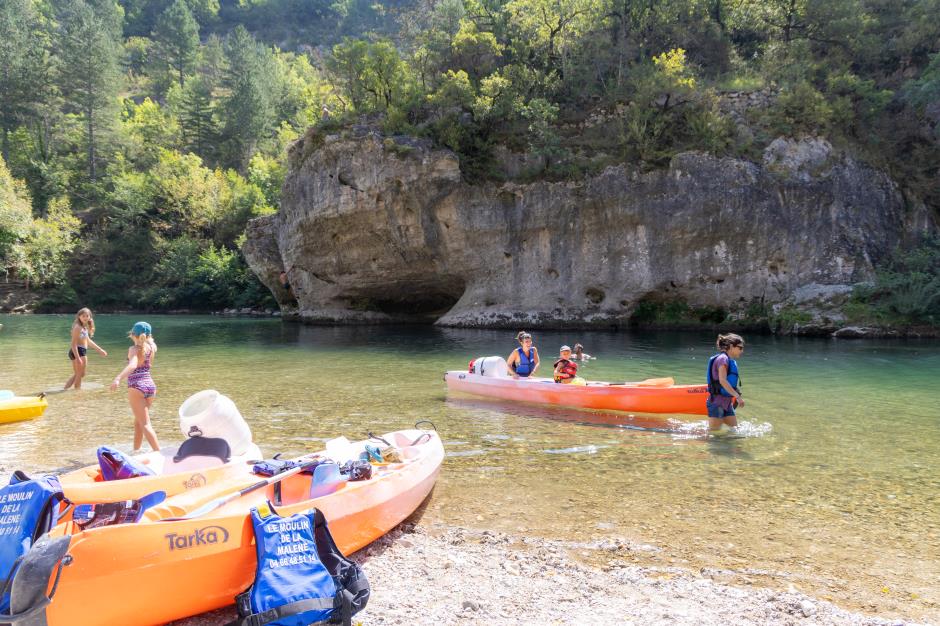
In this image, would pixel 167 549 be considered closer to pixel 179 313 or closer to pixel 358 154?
pixel 358 154

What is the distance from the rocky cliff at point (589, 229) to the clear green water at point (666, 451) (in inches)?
368

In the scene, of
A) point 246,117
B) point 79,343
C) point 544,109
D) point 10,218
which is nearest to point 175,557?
point 79,343

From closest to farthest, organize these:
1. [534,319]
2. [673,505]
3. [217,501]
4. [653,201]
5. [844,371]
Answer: [217,501], [673,505], [844,371], [653,201], [534,319]

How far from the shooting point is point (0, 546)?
3504 millimetres

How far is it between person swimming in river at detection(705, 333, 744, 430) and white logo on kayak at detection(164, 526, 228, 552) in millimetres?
6575

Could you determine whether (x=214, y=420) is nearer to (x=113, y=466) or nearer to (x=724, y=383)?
(x=113, y=466)

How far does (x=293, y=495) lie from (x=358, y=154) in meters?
25.1

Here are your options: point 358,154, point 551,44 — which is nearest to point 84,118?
point 358,154

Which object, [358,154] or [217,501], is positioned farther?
[358,154]

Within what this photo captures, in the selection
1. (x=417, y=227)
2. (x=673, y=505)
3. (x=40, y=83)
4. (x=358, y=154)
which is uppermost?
(x=40, y=83)

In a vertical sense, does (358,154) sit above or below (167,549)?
above

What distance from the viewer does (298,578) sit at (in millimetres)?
3846

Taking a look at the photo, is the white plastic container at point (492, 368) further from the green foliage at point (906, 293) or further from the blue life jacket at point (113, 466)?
the green foliage at point (906, 293)

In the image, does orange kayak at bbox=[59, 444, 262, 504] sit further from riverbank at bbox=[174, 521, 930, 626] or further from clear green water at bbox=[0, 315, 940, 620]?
clear green water at bbox=[0, 315, 940, 620]
